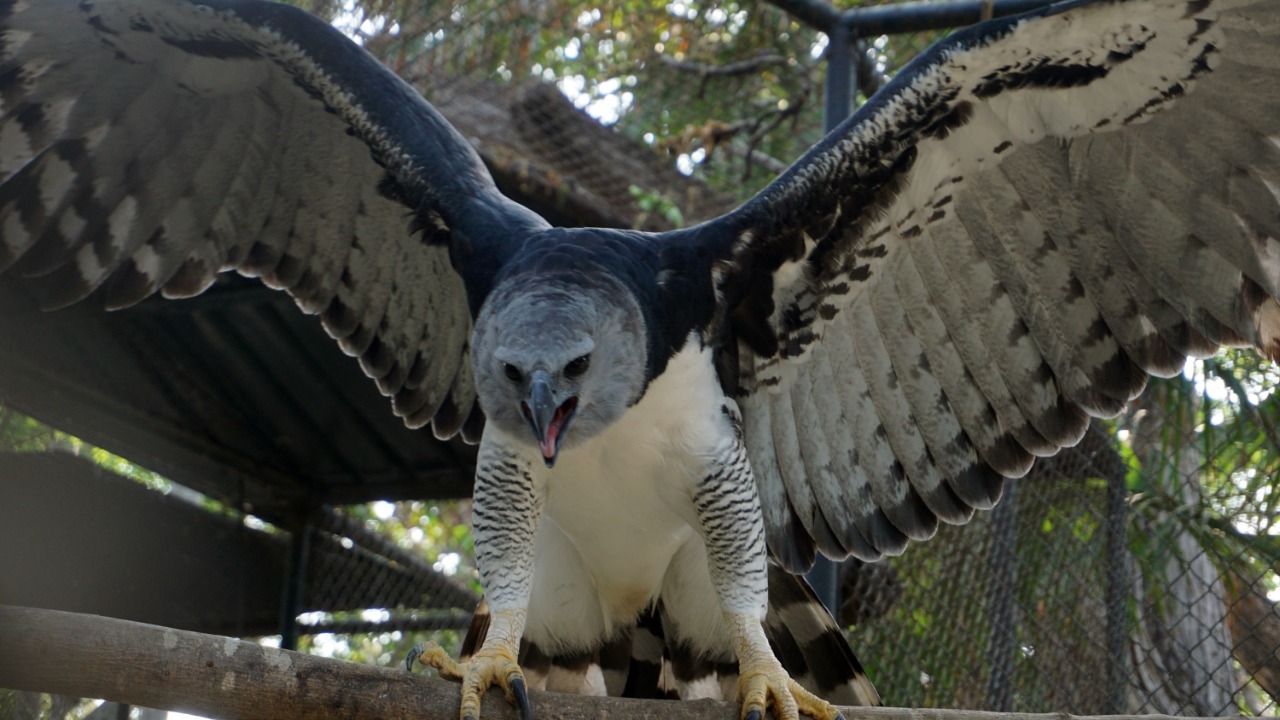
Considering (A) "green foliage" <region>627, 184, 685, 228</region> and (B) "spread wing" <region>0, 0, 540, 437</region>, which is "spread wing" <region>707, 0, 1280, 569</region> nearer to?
(B) "spread wing" <region>0, 0, 540, 437</region>

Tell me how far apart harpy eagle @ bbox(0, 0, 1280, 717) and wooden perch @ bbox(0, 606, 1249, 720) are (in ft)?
1.11

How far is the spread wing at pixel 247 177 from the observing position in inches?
139

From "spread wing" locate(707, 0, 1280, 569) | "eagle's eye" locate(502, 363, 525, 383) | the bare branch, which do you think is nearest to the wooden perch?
"eagle's eye" locate(502, 363, 525, 383)

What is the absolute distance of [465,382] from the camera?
4.00 m

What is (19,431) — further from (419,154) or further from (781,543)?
(781,543)

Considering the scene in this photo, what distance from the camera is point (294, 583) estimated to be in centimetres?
480

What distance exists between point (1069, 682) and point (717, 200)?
258cm

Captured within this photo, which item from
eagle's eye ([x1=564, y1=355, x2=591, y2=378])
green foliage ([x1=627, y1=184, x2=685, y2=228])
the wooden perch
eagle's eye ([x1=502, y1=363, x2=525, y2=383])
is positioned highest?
green foliage ([x1=627, y1=184, x2=685, y2=228])

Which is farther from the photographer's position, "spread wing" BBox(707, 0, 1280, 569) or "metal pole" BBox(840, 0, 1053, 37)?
"metal pole" BBox(840, 0, 1053, 37)

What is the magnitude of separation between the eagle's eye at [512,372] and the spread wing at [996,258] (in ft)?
2.64

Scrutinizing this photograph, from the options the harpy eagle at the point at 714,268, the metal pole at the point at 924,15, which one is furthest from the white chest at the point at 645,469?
the metal pole at the point at 924,15

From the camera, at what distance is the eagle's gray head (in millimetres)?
2646

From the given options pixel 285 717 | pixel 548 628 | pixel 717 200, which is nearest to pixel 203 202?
pixel 548 628

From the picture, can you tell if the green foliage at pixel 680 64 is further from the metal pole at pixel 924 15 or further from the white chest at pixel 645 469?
the white chest at pixel 645 469
